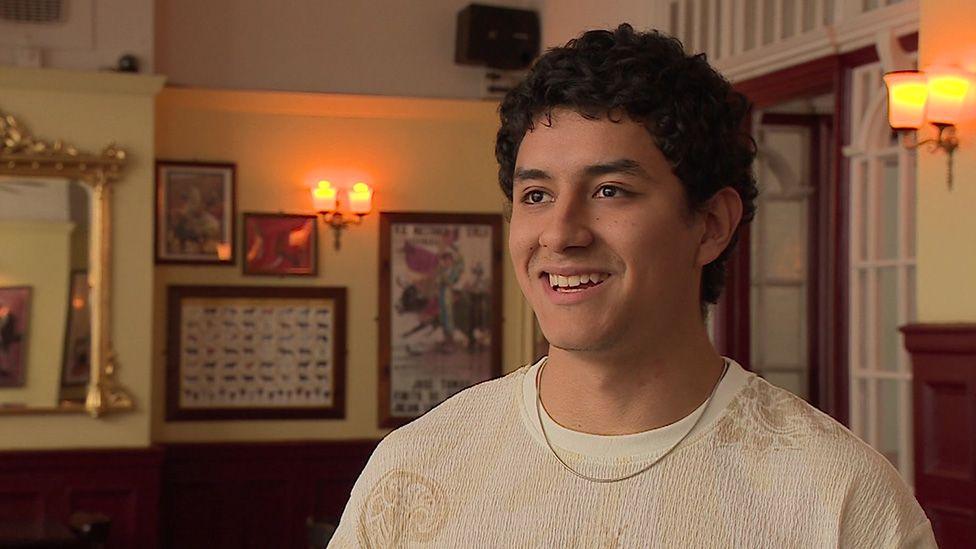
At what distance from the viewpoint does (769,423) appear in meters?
1.78

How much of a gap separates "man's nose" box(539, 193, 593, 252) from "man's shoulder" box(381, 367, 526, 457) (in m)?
0.27

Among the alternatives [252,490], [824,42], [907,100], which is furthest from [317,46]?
[907,100]

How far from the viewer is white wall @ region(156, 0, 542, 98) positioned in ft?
28.5

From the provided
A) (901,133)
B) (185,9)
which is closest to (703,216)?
(901,133)

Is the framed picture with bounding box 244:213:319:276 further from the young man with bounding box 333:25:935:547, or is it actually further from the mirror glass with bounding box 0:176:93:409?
the young man with bounding box 333:25:935:547

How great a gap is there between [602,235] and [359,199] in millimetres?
7271

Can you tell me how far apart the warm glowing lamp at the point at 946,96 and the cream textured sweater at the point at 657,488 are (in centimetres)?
342

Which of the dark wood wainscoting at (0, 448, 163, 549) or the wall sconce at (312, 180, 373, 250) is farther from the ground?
the wall sconce at (312, 180, 373, 250)

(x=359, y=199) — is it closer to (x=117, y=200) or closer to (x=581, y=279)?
(x=117, y=200)

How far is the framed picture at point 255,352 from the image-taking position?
8852mm

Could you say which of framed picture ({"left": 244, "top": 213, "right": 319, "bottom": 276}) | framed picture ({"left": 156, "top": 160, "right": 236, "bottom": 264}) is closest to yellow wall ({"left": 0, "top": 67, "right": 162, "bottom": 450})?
framed picture ({"left": 156, "top": 160, "right": 236, "bottom": 264})

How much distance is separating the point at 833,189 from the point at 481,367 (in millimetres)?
3598

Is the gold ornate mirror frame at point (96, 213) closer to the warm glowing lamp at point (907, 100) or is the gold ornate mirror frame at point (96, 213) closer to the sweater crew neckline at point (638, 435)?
the warm glowing lamp at point (907, 100)

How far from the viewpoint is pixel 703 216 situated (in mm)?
1826
